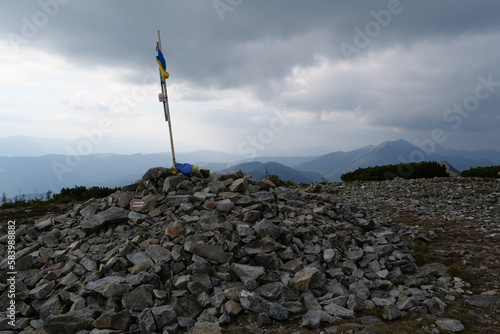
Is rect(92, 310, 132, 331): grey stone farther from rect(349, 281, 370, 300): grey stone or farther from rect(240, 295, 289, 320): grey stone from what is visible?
rect(349, 281, 370, 300): grey stone

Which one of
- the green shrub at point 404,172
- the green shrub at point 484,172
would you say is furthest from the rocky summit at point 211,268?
the green shrub at point 484,172

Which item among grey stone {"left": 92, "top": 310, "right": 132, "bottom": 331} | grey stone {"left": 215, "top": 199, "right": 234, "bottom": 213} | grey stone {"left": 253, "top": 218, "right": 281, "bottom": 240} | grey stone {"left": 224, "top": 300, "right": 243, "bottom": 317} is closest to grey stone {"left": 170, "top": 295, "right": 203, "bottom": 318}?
grey stone {"left": 224, "top": 300, "right": 243, "bottom": 317}

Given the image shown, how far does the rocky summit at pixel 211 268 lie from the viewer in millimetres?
5777

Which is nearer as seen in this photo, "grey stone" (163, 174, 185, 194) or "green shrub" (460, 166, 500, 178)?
"grey stone" (163, 174, 185, 194)

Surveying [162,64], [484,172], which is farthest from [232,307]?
[484,172]

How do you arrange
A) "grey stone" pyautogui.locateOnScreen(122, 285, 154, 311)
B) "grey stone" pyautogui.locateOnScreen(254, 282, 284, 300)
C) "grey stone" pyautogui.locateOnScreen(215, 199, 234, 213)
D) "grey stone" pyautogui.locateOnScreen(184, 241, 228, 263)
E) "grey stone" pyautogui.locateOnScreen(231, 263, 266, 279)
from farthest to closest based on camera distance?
1. "grey stone" pyautogui.locateOnScreen(215, 199, 234, 213)
2. "grey stone" pyautogui.locateOnScreen(184, 241, 228, 263)
3. "grey stone" pyautogui.locateOnScreen(231, 263, 266, 279)
4. "grey stone" pyautogui.locateOnScreen(254, 282, 284, 300)
5. "grey stone" pyautogui.locateOnScreen(122, 285, 154, 311)

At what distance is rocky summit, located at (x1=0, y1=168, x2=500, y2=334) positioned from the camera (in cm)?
578

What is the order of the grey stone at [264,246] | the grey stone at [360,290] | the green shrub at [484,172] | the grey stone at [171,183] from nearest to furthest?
the grey stone at [360,290]
the grey stone at [264,246]
the grey stone at [171,183]
the green shrub at [484,172]

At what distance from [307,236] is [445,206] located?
10395 mm

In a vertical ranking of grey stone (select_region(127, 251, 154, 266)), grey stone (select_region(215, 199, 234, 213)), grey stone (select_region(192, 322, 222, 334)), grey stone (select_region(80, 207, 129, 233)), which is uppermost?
grey stone (select_region(215, 199, 234, 213))

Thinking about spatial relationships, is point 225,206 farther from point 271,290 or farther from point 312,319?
point 312,319

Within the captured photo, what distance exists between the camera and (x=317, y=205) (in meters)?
11.6

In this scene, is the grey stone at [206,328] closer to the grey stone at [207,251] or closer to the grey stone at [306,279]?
the grey stone at [207,251]

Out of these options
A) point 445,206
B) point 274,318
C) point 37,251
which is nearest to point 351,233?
point 274,318
